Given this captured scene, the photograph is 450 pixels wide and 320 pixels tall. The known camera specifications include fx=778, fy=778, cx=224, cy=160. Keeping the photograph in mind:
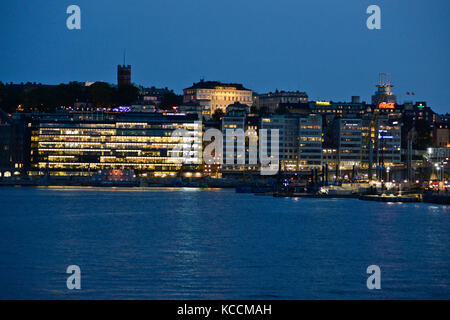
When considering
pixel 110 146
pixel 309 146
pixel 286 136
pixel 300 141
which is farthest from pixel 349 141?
pixel 110 146

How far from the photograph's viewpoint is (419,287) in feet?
93.9

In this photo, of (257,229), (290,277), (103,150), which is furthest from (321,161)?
(290,277)

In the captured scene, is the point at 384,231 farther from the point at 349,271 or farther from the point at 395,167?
the point at 395,167

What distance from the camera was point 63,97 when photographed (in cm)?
18262

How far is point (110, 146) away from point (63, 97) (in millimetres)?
36959

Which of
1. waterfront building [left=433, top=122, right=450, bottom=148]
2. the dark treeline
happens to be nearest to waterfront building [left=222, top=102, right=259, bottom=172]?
the dark treeline

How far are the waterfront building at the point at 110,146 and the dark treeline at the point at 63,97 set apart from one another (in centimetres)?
A: 2591

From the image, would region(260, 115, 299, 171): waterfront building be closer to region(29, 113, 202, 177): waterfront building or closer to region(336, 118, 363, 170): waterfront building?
region(336, 118, 363, 170): waterfront building

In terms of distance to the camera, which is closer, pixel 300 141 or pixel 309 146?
pixel 300 141

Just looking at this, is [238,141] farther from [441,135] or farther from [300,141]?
[441,135]

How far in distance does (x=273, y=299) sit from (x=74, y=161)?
127590 mm

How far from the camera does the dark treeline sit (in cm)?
17888

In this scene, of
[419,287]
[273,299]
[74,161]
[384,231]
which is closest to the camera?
[273,299]

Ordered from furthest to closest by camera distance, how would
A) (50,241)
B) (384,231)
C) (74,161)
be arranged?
1. (74,161)
2. (384,231)
3. (50,241)
